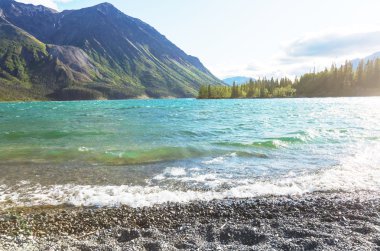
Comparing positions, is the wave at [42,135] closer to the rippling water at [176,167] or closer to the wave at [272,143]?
the rippling water at [176,167]

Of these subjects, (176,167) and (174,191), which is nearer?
(174,191)

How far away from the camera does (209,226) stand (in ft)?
33.8

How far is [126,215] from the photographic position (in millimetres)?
11570

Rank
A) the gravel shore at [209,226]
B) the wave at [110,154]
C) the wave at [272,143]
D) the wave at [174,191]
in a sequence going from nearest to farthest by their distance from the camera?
the gravel shore at [209,226] < the wave at [174,191] < the wave at [110,154] < the wave at [272,143]

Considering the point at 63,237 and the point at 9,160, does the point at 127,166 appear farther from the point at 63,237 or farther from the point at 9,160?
the point at 63,237

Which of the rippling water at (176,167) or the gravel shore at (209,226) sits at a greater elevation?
the gravel shore at (209,226)

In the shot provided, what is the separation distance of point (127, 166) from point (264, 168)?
8831 mm

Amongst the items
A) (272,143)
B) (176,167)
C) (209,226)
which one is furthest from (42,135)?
(209,226)

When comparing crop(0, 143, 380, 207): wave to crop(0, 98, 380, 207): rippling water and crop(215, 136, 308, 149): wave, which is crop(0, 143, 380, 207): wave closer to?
crop(0, 98, 380, 207): rippling water

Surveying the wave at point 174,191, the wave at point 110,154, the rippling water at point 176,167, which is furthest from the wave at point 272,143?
the wave at point 174,191

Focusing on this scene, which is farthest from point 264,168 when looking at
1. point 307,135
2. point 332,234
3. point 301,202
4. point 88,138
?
point 88,138

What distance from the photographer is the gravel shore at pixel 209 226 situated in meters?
8.94

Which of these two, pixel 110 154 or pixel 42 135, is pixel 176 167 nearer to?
pixel 110 154

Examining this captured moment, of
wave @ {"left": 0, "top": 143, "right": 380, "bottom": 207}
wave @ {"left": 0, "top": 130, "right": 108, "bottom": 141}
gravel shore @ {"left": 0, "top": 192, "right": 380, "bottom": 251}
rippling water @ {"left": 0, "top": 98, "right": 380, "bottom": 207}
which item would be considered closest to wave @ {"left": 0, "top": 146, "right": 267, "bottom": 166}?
rippling water @ {"left": 0, "top": 98, "right": 380, "bottom": 207}
